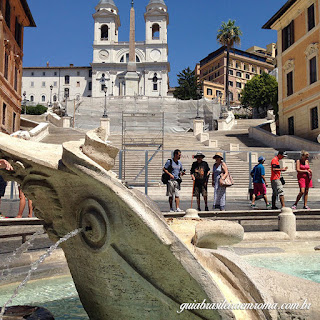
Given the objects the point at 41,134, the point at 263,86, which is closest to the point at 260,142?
the point at 41,134

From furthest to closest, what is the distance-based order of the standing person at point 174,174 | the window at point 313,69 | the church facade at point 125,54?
the church facade at point 125,54 → the window at point 313,69 → the standing person at point 174,174

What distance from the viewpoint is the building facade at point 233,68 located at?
90325mm

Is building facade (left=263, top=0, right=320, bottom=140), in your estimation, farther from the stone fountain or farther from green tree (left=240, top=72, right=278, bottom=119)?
green tree (left=240, top=72, right=278, bottom=119)

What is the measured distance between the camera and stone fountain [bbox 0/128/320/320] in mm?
2100

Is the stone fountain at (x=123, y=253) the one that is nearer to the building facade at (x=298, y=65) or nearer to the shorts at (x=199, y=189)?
the shorts at (x=199, y=189)

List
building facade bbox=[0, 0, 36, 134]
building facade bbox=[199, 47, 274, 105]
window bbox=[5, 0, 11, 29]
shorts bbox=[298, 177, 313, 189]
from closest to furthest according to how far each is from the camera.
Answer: shorts bbox=[298, 177, 313, 189] < building facade bbox=[0, 0, 36, 134] < window bbox=[5, 0, 11, 29] < building facade bbox=[199, 47, 274, 105]

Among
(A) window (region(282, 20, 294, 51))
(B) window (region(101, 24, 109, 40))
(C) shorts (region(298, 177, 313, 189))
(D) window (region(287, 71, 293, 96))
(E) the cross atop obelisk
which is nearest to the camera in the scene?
(C) shorts (region(298, 177, 313, 189))

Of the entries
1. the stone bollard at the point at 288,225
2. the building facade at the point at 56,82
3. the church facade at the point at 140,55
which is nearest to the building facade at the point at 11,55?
the stone bollard at the point at 288,225

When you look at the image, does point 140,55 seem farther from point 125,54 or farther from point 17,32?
point 17,32

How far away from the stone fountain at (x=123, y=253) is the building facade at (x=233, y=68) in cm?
8714

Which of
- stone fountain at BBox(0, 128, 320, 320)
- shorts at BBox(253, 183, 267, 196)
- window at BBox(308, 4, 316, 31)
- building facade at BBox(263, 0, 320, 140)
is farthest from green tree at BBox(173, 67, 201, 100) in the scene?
stone fountain at BBox(0, 128, 320, 320)

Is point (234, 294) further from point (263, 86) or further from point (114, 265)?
point (263, 86)

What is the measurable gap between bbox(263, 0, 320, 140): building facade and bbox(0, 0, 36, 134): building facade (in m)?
20.5

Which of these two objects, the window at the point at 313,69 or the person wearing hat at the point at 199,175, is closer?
the person wearing hat at the point at 199,175
